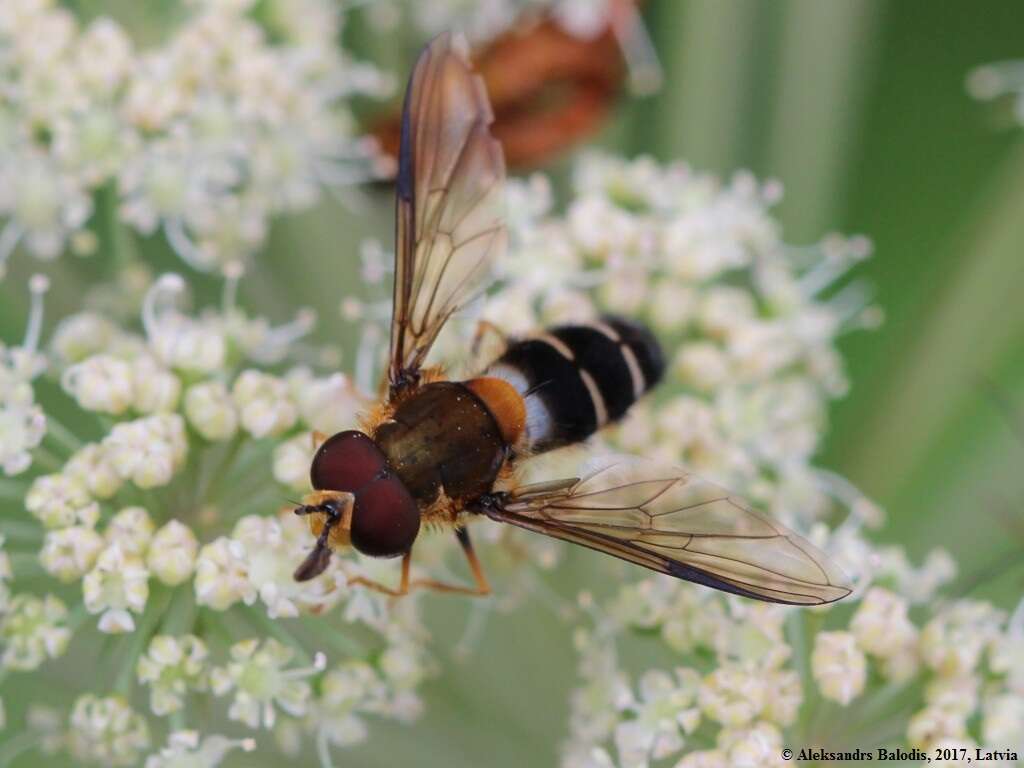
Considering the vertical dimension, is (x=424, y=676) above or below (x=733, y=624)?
below

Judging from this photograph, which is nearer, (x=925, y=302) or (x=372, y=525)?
(x=372, y=525)

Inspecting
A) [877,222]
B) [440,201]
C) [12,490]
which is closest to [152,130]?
[440,201]

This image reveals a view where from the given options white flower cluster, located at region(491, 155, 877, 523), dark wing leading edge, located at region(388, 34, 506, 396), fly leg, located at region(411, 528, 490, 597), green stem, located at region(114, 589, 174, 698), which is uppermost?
white flower cluster, located at region(491, 155, 877, 523)

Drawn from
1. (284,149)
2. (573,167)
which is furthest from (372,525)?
(573,167)

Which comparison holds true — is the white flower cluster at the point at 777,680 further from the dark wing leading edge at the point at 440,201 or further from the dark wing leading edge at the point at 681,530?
the dark wing leading edge at the point at 440,201

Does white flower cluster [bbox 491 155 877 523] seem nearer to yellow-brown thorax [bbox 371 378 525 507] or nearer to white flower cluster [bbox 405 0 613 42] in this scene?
yellow-brown thorax [bbox 371 378 525 507]

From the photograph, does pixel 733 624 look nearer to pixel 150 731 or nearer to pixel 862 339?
pixel 150 731

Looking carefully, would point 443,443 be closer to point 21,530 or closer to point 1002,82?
point 21,530

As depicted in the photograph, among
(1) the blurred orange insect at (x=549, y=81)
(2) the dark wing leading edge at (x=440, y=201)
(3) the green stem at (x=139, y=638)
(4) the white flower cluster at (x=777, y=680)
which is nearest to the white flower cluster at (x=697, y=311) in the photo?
(2) the dark wing leading edge at (x=440, y=201)

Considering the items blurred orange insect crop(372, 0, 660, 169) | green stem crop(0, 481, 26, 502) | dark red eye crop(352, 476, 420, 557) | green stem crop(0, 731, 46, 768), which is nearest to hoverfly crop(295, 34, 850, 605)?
dark red eye crop(352, 476, 420, 557)
